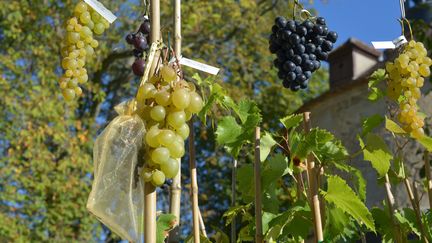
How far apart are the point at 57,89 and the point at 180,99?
289 inches

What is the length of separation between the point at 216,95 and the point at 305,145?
0.67ft

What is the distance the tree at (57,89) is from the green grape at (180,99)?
5.37 metres

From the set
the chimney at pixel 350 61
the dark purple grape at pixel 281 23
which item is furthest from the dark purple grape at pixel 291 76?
the chimney at pixel 350 61

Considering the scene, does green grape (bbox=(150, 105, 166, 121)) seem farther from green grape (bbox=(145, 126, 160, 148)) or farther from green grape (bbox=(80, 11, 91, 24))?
green grape (bbox=(80, 11, 91, 24))

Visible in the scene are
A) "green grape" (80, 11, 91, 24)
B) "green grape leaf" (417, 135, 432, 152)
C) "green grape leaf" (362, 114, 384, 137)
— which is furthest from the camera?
"green grape leaf" (362, 114, 384, 137)

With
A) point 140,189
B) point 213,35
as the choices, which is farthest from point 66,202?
point 140,189

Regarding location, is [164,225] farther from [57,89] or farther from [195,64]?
[57,89]

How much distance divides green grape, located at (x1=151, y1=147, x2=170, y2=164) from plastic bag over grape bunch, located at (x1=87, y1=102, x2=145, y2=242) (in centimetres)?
6

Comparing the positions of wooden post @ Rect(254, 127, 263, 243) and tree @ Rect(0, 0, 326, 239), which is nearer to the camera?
wooden post @ Rect(254, 127, 263, 243)

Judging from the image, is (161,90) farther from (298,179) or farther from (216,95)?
(298,179)

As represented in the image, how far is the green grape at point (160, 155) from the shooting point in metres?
0.88

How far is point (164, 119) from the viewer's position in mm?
916

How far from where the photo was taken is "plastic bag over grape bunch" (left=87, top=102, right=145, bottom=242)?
942mm

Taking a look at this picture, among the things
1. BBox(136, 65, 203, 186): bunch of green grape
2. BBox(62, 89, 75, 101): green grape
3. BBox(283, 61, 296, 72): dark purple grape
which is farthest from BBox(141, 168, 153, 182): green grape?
BBox(283, 61, 296, 72): dark purple grape
